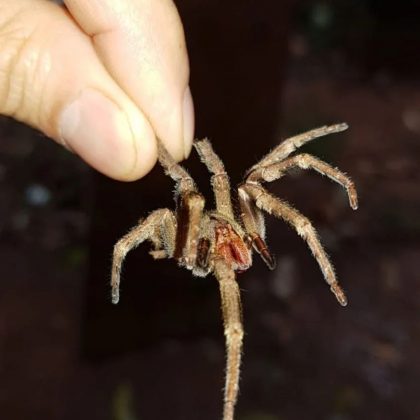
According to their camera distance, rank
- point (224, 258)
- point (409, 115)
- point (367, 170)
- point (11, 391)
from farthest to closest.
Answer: point (409, 115) → point (367, 170) → point (11, 391) → point (224, 258)

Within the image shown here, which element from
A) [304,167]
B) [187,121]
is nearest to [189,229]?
[304,167]

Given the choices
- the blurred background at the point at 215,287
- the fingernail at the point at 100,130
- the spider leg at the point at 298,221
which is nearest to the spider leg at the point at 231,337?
the spider leg at the point at 298,221

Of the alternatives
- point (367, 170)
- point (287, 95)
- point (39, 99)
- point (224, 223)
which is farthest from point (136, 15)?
point (287, 95)

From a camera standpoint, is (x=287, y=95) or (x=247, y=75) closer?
(x=247, y=75)

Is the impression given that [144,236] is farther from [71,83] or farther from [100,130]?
[71,83]

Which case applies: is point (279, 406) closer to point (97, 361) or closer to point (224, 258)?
point (97, 361)

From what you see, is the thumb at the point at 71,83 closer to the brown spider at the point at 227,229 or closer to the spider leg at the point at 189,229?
the brown spider at the point at 227,229

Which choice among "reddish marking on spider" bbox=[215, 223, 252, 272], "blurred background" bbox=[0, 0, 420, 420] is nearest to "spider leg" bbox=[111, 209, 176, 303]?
"reddish marking on spider" bbox=[215, 223, 252, 272]
